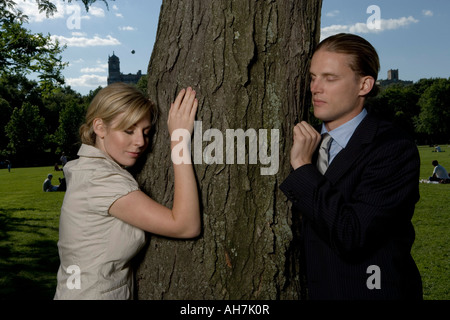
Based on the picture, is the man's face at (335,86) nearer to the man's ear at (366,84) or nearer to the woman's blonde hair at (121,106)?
the man's ear at (366,84)

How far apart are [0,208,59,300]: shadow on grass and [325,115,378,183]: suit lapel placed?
20.9 feet

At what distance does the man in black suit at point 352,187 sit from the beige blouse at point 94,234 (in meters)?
1.04

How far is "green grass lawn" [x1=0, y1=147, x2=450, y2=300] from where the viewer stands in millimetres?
7556

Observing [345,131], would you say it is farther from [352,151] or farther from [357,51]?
[357,51]

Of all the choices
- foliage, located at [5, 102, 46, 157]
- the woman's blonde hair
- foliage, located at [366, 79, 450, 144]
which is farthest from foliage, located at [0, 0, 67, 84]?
foliage, located at [366, 79, 450, 144]

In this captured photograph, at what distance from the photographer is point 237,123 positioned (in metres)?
2.56

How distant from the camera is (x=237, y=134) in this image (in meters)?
2.56

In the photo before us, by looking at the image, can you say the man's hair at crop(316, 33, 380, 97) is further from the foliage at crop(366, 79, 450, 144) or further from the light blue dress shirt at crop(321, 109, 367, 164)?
the foliage at crop(366, 79, 450, 144)

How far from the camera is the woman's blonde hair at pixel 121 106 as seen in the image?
259 cm

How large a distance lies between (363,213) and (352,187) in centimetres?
24

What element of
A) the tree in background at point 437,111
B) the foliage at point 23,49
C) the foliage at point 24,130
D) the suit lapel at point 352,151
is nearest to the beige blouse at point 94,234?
the suit lapel at point 352,151

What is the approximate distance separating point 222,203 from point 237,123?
532mm
